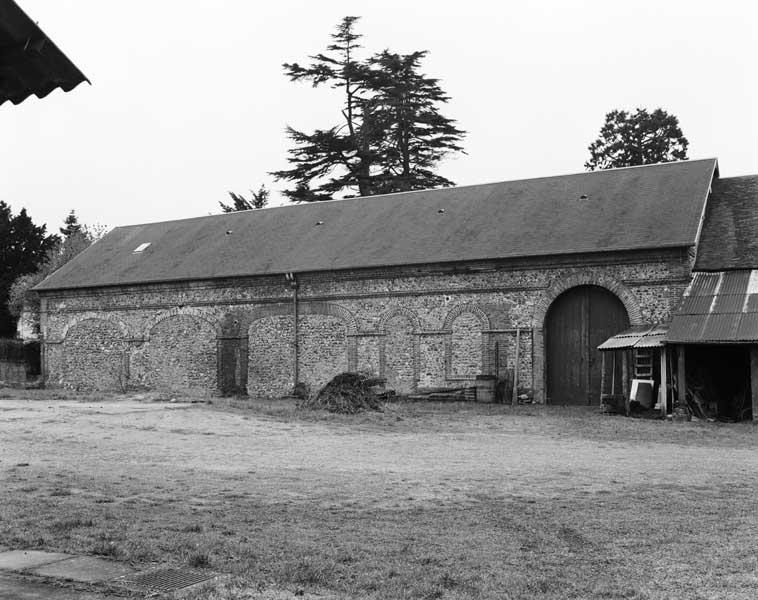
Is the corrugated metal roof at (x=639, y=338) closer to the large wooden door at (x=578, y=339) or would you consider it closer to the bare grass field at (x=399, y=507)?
the large wooden door at (x=578, y=339)

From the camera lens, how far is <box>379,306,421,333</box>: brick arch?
2636 cm

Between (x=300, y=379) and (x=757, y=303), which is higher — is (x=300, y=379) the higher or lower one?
the lower one

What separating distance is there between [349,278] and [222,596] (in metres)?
22.2

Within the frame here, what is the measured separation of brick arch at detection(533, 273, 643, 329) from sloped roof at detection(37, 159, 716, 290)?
2.77 feet

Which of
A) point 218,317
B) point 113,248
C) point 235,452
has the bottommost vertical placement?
point 235,452

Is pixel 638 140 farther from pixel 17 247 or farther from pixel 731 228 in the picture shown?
pixel 17 247

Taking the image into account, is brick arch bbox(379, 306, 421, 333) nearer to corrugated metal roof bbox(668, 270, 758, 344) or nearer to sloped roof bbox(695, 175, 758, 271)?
corrugated metal roof bbox(668, 270, 758, 344)

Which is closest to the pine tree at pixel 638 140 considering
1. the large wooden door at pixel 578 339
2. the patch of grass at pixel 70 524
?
the large wooden door at pixel 578 339

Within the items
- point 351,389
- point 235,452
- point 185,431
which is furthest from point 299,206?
point 235,452

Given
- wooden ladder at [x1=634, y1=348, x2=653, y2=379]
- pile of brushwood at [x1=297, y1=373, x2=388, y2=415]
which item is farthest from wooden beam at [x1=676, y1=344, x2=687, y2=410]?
pile of brushwood at [x1=297, y1=373, x2=388, y2=415]

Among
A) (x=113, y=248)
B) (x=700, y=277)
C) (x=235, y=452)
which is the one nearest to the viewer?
(x=235, y=452)

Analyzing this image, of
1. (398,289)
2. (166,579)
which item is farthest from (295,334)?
(166,579)

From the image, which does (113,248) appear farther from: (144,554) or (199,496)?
(144,554)

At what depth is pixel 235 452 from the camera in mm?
13523
